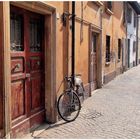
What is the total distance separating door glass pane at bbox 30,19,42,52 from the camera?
20.9 feet

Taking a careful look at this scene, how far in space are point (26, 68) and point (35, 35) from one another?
2.94ft

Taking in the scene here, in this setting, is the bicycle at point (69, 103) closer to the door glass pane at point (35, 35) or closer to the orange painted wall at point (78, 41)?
the orange painted wall at point (78, 41)

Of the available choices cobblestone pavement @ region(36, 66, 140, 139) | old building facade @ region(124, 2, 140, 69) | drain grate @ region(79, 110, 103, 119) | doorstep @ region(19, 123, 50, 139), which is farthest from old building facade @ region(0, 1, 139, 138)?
old building facade @ region(124, 2, 140, 69)

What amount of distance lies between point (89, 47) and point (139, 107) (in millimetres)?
2808

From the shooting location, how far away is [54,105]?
22.6ft

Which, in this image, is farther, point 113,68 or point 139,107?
point 113,68

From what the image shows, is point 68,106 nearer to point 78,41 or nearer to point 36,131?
point 36,131

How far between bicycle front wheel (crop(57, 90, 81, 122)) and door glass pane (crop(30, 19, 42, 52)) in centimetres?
129

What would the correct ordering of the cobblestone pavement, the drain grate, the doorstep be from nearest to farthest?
1. the doorstep
2. the cobblestone pavement
3. the drain grate

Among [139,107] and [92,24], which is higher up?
[92,24]

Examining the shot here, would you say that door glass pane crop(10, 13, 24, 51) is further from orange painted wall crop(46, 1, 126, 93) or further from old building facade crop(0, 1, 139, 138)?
orange painted wall crop(46, 1, 126, 93)

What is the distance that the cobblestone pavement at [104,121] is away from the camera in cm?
607

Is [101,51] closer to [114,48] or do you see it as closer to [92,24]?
[92,24]

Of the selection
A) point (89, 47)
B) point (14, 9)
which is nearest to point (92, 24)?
point (89, 47)
